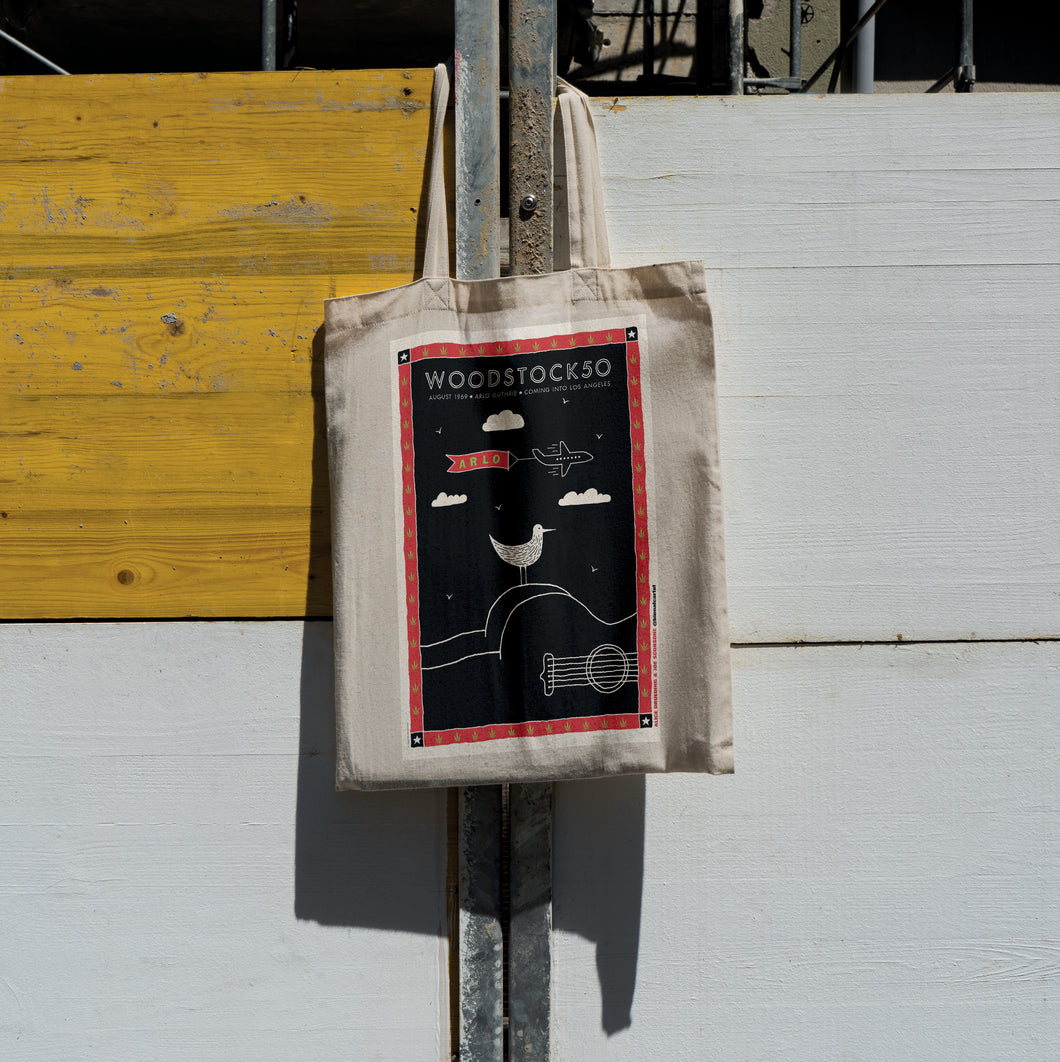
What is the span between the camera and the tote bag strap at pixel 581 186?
113 centimetres

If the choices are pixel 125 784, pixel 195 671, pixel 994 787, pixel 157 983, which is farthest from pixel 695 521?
pixel 157 983

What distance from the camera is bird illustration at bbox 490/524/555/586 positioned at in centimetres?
109

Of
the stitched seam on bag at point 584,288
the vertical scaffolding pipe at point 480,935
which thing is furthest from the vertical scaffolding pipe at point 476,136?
the vertical scaffolding pipe at point 480,935

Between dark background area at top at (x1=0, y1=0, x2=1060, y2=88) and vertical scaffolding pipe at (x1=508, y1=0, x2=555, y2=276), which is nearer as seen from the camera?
vertical scaffolding pipe at (x1=508, y1=0, x2=555, y2=276)

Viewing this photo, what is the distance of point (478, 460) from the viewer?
43.0 inches

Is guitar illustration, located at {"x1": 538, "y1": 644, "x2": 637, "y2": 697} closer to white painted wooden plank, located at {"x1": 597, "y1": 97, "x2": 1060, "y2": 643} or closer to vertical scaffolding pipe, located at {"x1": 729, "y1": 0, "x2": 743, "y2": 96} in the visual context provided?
white painted wooden plank, located at {"x1": 597, "y1": 97, "x2": 1060, "y2": 643}

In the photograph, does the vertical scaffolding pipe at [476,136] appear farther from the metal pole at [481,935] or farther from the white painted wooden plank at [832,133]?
the metal pole at [481,935]

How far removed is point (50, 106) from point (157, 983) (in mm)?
1225

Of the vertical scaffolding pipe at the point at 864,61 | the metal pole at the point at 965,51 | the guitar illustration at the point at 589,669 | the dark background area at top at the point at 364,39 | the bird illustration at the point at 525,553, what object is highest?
→ the dark background area at top at the point at 364,39

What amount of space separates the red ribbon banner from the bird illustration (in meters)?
0.10

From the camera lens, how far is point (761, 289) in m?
1.18

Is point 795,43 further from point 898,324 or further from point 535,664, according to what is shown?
point 535,664

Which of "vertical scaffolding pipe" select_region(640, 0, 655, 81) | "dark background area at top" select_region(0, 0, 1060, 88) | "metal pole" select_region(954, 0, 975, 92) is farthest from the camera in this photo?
"vertical scaffolding pipe" select_region(640, 0, 655, 81)

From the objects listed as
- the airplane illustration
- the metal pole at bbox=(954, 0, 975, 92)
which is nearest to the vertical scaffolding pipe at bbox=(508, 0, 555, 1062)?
the airplane illustration
